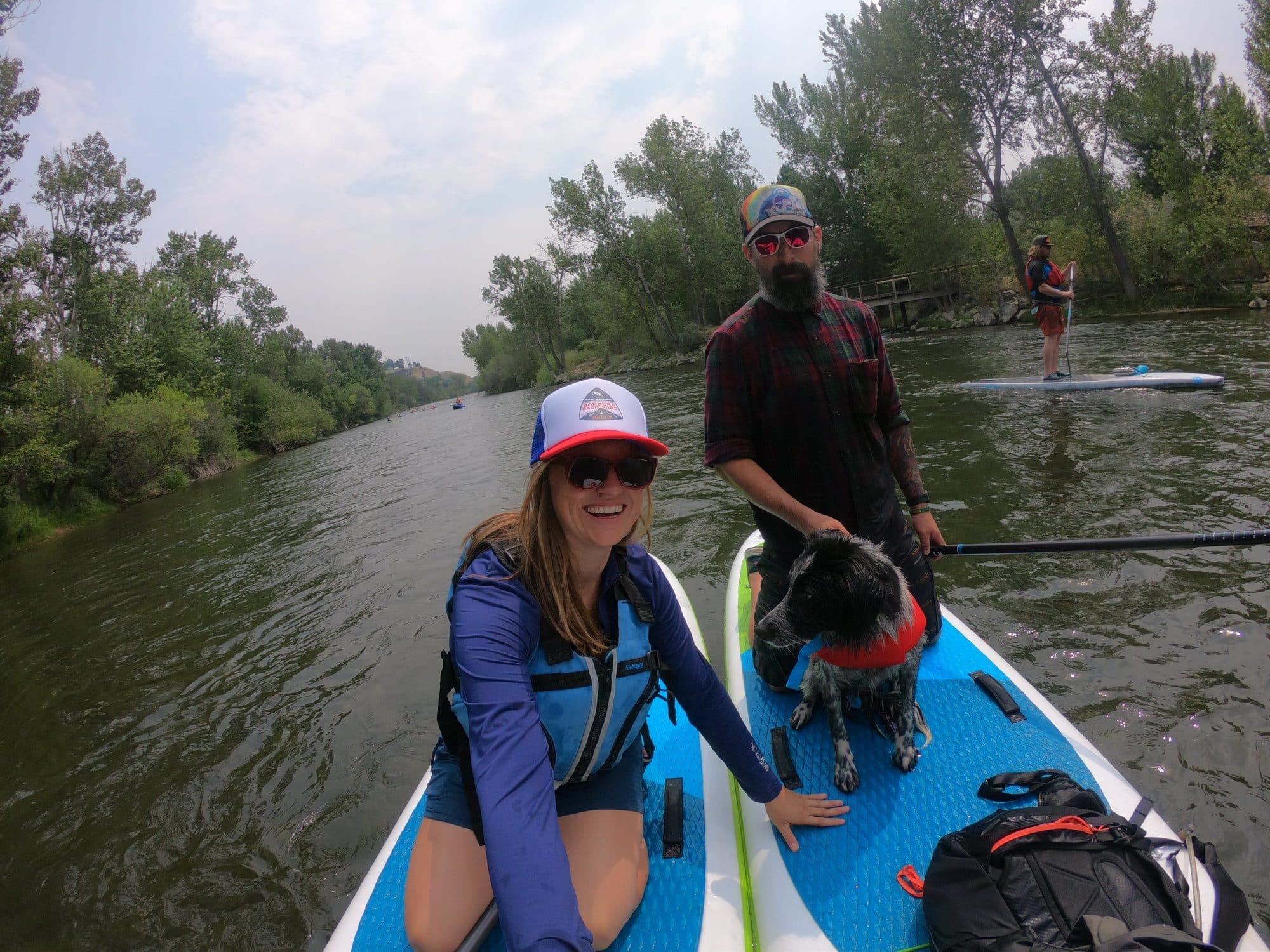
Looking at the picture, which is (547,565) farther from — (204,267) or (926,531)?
(204,267)

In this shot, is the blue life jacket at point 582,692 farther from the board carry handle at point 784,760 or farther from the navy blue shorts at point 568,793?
the board carry handle at point 784,760

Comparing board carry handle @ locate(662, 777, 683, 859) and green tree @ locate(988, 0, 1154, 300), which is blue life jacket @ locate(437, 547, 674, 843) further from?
green tree @ locate(988, 0, 1154, 300)

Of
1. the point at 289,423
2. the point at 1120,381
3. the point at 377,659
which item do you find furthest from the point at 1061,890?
the point at 289,423

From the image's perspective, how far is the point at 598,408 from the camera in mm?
2000

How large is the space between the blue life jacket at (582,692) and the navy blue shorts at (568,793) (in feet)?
0.26

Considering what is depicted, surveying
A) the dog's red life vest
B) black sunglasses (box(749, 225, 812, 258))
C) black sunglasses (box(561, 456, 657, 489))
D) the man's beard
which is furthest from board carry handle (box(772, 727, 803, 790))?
black sunglasses (box(749, 225, 812, 258))

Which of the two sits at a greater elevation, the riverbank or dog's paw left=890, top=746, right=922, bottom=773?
the riverbank

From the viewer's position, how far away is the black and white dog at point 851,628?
265 centimetres

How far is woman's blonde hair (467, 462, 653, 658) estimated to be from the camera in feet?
6.91

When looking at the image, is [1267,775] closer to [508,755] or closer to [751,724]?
[751,724]

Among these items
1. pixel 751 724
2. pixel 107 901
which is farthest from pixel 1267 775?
pixel 107 901

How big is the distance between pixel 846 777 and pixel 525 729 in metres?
1.79

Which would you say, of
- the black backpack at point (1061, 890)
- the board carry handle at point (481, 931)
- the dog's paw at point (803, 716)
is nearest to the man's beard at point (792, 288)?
the dog's paw at point (803, 716)

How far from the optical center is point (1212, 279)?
19.8 metres
